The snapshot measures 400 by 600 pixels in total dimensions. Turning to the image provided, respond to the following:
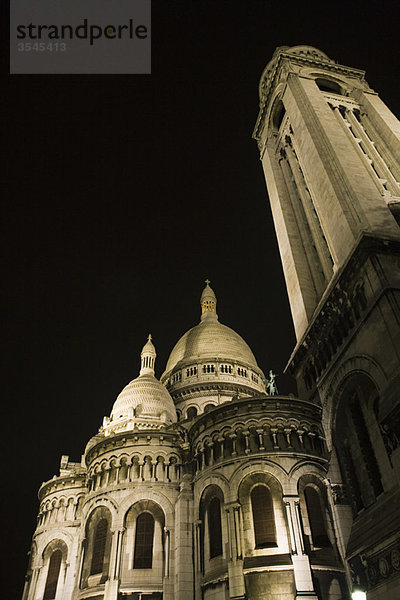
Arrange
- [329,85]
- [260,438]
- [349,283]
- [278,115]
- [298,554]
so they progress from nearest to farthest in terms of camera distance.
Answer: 1. [298,554]
2. [349,283]
3. [260,438]
4. [329,85]
5. [278,115]

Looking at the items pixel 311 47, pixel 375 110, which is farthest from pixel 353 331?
pixel 311 47

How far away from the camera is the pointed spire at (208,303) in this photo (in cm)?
7000

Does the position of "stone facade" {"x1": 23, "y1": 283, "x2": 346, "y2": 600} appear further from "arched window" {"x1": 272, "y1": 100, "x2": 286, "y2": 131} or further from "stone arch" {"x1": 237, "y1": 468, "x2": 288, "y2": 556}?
"arched window" {"x1": 272, "y1": 100, "x2": 286, "y2": 131}

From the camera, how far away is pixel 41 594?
1364 inches

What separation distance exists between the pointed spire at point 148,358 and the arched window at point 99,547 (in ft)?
89.5

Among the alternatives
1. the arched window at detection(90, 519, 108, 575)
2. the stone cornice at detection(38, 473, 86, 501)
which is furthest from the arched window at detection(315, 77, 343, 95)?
the stone cornice at detection(38, 473, 86, 501)

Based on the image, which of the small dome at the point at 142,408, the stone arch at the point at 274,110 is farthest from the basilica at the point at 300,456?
the small dome at the point at 142,408

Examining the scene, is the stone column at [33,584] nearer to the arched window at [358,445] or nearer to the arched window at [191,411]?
the arched window at [191,411]

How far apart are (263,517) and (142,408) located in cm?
2384

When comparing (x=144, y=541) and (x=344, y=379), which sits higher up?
(x=344, y=379)

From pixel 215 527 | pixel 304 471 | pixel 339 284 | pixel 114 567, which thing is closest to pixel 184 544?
pixel 215 527

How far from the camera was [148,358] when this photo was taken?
59.4m

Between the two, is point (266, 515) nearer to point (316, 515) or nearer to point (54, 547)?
point (316, 515)

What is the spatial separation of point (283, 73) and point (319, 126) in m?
11.0
